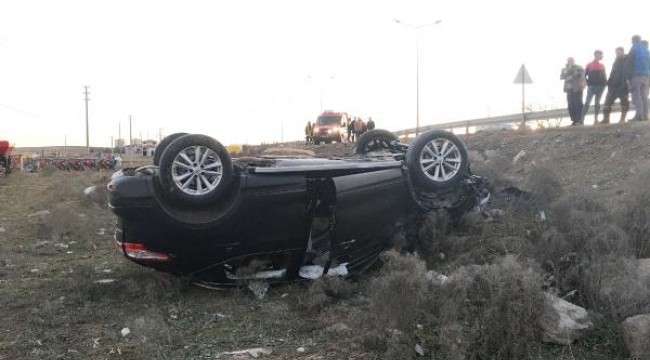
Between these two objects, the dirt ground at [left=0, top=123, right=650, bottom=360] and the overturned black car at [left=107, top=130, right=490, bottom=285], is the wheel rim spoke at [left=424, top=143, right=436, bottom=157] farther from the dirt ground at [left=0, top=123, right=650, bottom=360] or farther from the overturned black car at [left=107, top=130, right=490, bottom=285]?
the dirt ground at [left=0, top=123, right=650, bottom=360]

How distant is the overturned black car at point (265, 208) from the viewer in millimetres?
5086

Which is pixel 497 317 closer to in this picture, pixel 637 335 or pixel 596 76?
pixel 637 335

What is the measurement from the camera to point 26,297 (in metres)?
5.88

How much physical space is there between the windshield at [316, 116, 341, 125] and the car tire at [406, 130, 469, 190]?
83.4 feet

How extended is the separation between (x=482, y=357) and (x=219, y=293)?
9.34 ft

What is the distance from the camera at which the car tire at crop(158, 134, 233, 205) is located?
5004mm

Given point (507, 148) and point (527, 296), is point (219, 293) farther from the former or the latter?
point (507, 148)

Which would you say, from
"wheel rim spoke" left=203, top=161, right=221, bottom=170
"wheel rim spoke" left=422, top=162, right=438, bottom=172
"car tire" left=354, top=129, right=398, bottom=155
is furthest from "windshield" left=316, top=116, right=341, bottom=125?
"wheel rim spoke" left=203, top=161, right=221, bottom=170

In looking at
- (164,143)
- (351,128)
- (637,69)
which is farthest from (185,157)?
(351,128)

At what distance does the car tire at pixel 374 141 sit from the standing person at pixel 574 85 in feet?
23.4

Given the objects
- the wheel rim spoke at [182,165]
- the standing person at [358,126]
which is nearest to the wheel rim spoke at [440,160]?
the wheel rim spoke at [182,165]

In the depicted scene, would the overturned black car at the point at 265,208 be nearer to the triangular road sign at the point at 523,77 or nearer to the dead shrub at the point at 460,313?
the dead shrub at the point at 460,313

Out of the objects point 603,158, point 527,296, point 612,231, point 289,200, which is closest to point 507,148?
point 603,158

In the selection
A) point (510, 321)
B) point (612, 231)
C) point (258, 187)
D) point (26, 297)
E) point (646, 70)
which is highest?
point (646, 70)
